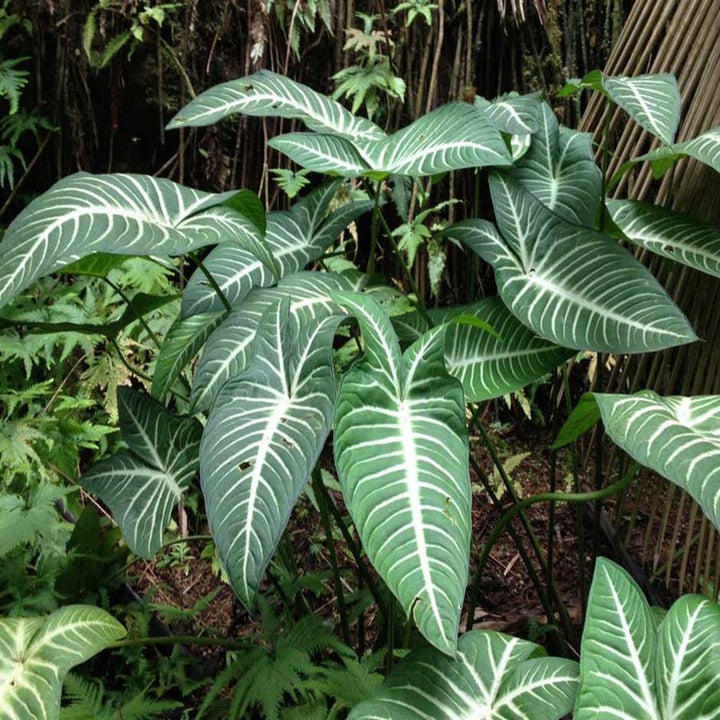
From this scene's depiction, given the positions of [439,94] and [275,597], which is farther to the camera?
[439,94]

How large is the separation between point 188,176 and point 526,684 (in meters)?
1.99

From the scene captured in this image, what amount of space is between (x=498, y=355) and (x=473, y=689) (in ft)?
1.64

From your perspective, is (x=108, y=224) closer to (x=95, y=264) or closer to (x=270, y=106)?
(x=95, y=264)

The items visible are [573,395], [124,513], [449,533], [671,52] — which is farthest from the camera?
[573,395]

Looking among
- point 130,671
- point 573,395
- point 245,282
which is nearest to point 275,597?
point 130,671

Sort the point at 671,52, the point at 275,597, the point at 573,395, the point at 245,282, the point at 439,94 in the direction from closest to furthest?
1. the point at 245,282
2. the point at 671,52
3. the point at 275,597
4. the point at 573,395
5. the point at 439,94

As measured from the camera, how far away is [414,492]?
84 centimetres

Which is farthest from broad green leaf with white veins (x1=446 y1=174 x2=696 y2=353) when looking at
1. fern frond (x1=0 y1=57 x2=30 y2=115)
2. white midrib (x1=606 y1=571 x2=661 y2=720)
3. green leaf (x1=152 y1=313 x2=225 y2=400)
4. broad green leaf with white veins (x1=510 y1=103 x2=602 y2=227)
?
fern frond (x1=0 y1=57 x2=30 y2=115)

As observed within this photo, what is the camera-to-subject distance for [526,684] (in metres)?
0.87

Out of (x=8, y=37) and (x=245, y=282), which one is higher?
(x=8, y=37)

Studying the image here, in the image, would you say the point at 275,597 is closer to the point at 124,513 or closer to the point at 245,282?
the point at 124,513

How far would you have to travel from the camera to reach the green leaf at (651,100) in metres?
1.17

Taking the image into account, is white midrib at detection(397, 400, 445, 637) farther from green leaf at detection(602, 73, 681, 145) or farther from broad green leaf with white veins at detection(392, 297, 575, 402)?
green leaf at detection(602, 73, 681, 145)

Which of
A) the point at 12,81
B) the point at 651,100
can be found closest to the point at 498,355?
the point at 651,100
